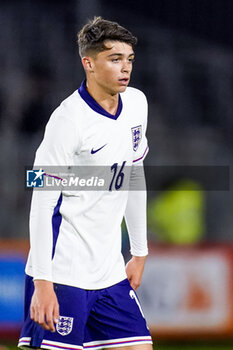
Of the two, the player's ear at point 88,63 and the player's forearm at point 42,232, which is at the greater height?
the player's ear at point 88,63

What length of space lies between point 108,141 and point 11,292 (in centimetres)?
494

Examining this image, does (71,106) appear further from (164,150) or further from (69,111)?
(164,150)

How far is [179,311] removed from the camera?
27.2 feet

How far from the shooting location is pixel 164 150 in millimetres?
10273

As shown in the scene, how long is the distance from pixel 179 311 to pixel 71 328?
4.74m

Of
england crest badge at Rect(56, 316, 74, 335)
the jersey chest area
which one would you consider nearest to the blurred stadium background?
england crest badge at Rect(56, 316, 74, 335)

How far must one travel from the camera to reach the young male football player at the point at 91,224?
3.55 metres

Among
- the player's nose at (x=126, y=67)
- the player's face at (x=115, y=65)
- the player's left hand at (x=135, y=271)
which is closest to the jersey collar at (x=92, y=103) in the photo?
the player's face at (x=115, y=65)

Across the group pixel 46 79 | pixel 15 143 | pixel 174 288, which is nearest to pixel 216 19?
pixel 46 79

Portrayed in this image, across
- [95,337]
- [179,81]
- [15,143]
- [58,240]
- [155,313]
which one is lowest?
[155,313]

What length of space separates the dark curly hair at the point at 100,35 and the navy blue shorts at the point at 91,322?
1071 mm

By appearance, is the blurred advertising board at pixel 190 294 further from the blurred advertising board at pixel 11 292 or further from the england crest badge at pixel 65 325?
the england crest badge at pixel 65 325

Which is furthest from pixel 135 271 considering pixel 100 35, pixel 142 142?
pixel 100 35

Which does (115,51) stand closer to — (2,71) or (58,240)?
(58,240)
